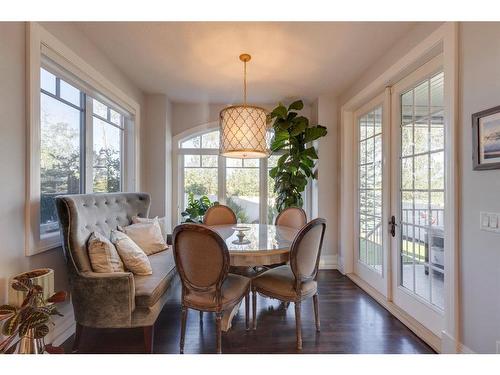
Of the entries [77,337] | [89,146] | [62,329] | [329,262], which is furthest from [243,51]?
[329,262]

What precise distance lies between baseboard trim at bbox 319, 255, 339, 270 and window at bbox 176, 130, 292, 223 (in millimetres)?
1120

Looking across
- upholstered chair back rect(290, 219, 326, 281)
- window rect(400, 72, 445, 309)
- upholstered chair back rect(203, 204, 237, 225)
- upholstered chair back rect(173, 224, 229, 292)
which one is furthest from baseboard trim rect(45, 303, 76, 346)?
window rect(400, 72, 445, 309)

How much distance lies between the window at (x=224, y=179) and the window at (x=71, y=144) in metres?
1.24

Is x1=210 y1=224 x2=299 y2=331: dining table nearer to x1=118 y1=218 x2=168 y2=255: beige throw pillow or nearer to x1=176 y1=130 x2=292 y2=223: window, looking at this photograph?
x1=118 y1=218 x2=168 y2=255: beige throw pillow

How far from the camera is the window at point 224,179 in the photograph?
14.0 ft

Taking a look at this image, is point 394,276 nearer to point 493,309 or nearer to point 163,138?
point 493,309

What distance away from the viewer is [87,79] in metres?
2.32

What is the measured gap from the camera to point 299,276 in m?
1.87

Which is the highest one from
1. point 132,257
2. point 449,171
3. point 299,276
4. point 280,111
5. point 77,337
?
point 280,111

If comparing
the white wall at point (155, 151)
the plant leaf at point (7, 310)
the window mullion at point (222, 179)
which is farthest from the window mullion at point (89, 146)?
the window mullion at point (222, 179)

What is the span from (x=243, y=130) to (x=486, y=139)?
1.72m

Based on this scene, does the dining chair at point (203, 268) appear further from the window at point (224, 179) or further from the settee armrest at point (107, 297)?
the window at point (224, 179)

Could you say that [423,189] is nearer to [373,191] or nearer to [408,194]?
[408,194]
